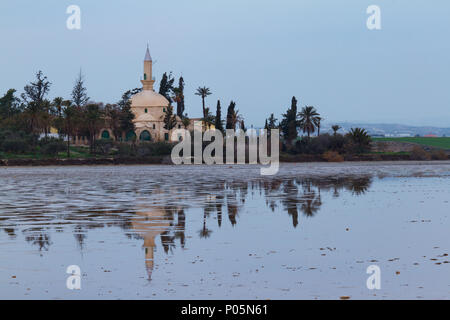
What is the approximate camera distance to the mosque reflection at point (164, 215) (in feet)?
60.0

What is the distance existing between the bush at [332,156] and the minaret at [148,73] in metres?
34.3

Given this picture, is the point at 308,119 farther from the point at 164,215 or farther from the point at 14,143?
the point at 164,215

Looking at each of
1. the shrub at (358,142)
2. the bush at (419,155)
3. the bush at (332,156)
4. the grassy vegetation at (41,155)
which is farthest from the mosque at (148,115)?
the bush at (419,155)

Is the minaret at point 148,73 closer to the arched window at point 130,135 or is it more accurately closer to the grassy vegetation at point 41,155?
the arched window at point 130,135

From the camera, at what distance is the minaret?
118375 mm

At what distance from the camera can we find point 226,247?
1659cm

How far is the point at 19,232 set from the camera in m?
19.5

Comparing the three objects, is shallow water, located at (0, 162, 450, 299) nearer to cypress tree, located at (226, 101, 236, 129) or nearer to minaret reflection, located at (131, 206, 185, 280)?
minaret reflection, located at (131, 206, 185, 280)

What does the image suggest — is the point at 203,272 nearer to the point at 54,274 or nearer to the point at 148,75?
the point at 54,274

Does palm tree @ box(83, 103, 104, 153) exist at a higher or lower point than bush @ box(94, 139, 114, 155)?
higher

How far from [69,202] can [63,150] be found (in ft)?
222

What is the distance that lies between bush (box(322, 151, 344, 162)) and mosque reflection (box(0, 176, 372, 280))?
6344 centimetres

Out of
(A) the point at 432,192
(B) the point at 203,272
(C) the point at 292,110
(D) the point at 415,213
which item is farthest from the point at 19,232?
(C) the point at 292,110

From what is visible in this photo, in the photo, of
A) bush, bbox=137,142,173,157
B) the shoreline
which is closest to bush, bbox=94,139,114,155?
bush, bbox=137,142,173,157
